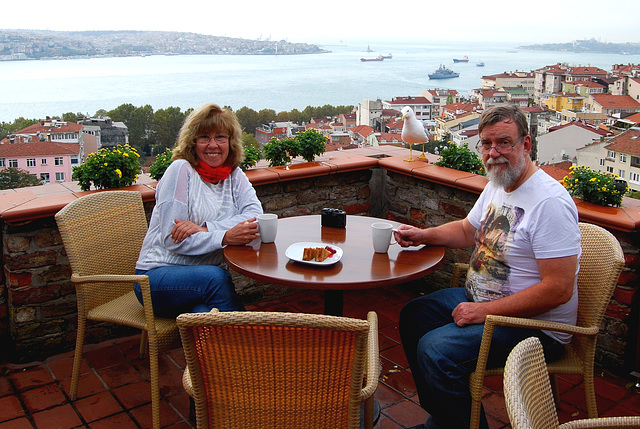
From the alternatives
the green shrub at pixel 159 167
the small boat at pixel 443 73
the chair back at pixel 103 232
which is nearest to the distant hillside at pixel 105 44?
the green shrub at pixel 159 167

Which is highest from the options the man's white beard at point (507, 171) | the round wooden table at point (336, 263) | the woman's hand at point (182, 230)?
the man's white beard at point (507, 171)

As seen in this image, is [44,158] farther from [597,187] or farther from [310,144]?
[597,187]

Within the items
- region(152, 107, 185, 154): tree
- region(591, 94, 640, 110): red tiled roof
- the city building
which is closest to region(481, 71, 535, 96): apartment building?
region(591, 94, 640, 110): red tiled roof

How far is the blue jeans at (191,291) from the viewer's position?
2004 mm

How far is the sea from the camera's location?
923 cm

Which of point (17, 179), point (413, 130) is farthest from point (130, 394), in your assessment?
point (413, 130)

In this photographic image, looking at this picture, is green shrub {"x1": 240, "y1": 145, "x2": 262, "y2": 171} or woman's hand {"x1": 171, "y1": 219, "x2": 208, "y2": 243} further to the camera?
green shrub {"x1": 240, "y1": 145, "x2": 262, "y2": 171}

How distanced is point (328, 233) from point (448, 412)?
865mm

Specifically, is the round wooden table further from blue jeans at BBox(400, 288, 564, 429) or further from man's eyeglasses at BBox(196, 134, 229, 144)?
man's eyeglasses at BBox(196, 134, 229, 144)

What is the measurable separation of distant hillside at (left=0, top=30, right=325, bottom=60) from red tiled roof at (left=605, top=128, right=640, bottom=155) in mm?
6205

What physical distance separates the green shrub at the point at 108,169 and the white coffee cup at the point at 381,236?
5.04 feet

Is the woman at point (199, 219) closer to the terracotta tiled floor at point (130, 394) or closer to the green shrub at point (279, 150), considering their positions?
the terracotta tiled floor at point (130, 394)

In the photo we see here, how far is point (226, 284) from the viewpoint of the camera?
204 centimetres

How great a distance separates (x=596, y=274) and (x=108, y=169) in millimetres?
2339
